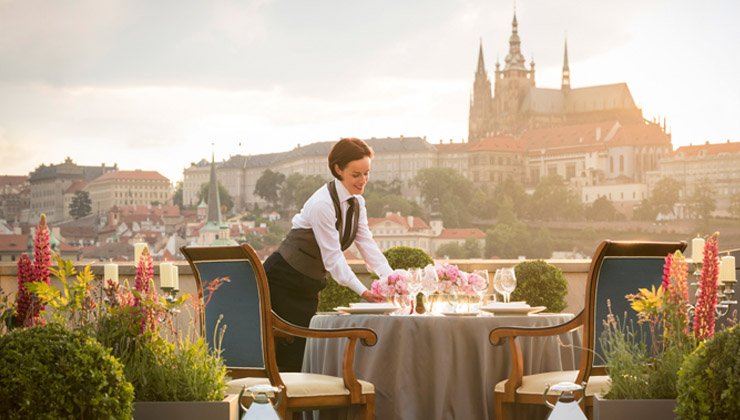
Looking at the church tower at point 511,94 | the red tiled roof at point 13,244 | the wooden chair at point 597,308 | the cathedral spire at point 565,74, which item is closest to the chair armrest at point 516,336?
the wooden chair at point 597,308

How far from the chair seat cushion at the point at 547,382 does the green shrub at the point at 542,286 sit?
3.59m

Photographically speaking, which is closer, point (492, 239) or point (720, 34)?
point (720, 34)

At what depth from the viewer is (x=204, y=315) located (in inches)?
150

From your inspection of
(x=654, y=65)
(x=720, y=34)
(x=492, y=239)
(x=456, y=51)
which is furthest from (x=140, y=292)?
(x=456, y=51)

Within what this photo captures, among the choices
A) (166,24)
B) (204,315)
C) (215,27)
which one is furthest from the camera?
(215,27)

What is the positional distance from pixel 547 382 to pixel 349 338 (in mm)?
654

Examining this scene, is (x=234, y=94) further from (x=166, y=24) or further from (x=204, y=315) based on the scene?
(x=204, y=315)

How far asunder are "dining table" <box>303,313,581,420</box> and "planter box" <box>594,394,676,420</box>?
0.89 metres

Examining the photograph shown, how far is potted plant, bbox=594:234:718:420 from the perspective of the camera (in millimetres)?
2863

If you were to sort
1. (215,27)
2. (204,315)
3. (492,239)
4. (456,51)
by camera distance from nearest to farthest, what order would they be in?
1. (204,315)
2. (215,27)
3. (492,239)
4. (456,51)

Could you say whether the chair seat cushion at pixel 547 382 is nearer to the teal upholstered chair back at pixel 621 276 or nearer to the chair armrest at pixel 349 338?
the teal upholstered chair back at pixel 621 276

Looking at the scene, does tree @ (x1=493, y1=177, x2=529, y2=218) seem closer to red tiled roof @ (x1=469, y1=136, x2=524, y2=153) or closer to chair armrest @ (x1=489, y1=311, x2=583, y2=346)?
red tiled roof @ (x1=469, y1=136, x2=524, y2=153)

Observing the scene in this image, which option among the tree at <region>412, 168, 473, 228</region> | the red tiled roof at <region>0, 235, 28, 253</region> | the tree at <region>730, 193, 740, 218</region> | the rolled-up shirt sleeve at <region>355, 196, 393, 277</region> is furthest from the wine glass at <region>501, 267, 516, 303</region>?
the tree at <region>412, 168, 473, 228</region>

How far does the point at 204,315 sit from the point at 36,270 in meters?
0.84
